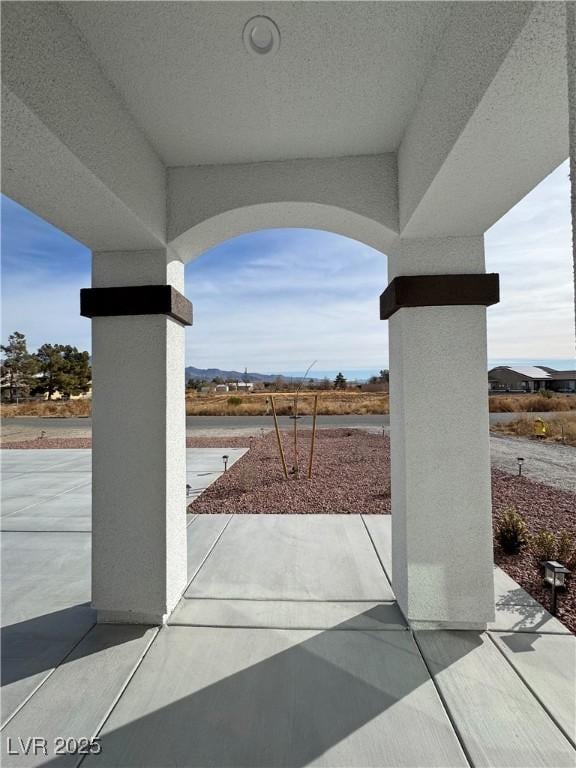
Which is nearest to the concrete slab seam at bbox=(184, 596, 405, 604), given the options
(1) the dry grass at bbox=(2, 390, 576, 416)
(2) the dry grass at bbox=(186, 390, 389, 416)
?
(1) the dry grass at bbox=(2, 390, 576, 416)

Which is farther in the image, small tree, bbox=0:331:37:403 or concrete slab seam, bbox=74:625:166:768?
small tree, bbox=0:331:37:403

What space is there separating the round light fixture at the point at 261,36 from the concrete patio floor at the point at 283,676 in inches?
120

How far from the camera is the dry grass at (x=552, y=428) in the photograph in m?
9.55

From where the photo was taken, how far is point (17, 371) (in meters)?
27.2

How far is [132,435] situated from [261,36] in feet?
7.39

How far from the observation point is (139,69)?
1877 mm

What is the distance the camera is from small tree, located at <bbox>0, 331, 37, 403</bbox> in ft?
88.4

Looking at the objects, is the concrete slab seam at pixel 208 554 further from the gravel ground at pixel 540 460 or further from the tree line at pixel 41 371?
the tree line at pixel 41 371

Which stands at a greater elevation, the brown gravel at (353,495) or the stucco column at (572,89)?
the stucco column at (572,89)

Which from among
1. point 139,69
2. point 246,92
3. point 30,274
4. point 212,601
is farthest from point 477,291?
point 30,274

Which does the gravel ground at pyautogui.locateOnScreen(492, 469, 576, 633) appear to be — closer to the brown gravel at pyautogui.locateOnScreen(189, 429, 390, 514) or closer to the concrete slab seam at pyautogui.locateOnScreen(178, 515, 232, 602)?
the brown gravel at pyautogui.locateOnScreen(189, 429, 390, 514)

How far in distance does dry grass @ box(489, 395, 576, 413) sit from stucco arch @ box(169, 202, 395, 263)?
1141cm

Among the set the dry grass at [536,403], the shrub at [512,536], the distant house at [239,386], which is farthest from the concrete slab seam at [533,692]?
the distant house at [239,386]

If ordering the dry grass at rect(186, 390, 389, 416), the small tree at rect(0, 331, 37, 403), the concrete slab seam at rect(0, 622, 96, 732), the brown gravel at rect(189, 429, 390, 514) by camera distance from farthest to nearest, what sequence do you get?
the small tree at rect(0, 331, 37, 403) < the dry grass at rect(186, 390, 389, 416) < the brown gravel at rect(189, 429, 390, 514) < the concrete slab seam at rect(0, 622, 96, 732)
